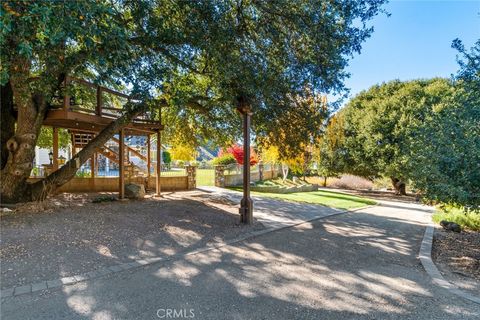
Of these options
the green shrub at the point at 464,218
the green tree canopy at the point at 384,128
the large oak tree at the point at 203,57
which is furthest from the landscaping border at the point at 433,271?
the green tree canopy at the point at 384,128

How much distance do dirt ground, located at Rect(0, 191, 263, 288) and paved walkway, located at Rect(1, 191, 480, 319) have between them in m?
0.60

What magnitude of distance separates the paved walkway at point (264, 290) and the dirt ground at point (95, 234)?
60 cm

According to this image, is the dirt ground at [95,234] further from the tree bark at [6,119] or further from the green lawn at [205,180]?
the green lawn at [205,180]

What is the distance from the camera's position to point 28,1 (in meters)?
3.30

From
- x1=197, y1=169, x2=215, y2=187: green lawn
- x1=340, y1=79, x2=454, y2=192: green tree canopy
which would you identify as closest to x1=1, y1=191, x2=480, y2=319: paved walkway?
x1=197, y1=169, x2=215, y2=187: green lawn

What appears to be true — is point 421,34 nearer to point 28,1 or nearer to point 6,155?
point 28,1

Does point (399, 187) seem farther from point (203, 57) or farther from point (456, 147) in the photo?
point (203, 57)

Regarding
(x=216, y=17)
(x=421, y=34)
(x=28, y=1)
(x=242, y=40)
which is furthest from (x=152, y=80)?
(x=421, y=34)

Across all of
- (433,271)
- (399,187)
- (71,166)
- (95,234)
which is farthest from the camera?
(399,187)

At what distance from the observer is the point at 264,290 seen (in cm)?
367

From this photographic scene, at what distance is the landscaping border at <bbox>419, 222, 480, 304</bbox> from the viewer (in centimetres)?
375

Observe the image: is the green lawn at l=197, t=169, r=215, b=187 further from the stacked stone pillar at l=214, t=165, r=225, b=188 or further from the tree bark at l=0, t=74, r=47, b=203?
the tree bark at l=0, t=74, r=47, b=203

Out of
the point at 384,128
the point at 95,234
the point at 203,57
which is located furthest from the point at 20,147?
the point at 384,128

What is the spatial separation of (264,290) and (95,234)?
3.73 meters
